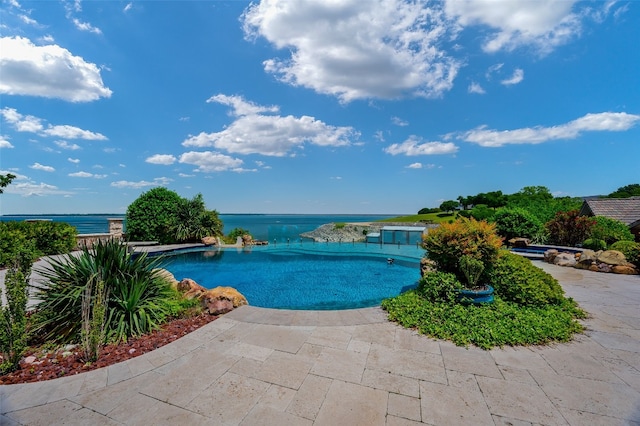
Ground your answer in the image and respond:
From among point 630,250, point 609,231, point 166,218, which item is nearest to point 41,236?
point 166,218

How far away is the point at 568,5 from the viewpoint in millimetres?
7172

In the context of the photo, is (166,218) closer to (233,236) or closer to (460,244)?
(233,236)

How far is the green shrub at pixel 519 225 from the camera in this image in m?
14.6

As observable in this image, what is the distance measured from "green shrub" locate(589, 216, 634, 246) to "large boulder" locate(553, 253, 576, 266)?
2.77m

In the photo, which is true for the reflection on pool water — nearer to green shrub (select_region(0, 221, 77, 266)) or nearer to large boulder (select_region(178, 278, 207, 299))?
large boulder (select_region(178, 278, 207, 299))

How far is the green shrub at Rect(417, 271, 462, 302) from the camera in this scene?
5226 millimetres

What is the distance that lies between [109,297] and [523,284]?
7404 mm

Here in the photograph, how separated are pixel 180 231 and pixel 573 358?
64.3 feet

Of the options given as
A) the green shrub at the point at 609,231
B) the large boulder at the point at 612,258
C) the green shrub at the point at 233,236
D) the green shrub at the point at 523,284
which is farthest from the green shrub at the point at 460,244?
the green shrub at the point at 233,236

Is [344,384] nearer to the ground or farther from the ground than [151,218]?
nearer to the ground

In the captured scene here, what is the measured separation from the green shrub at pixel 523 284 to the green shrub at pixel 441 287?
40.0 inches

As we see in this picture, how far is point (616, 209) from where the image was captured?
1440 centimetres

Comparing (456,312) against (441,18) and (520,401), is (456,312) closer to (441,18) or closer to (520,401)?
(520,401)

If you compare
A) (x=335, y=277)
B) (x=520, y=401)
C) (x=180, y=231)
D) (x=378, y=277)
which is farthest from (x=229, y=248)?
(x=520, y=401)
